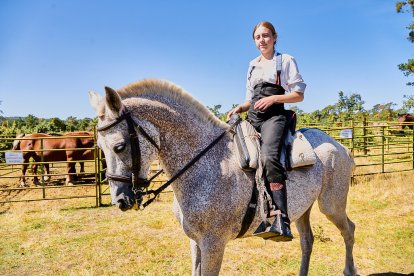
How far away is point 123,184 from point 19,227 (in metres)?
6.40

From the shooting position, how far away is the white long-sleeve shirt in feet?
8.75

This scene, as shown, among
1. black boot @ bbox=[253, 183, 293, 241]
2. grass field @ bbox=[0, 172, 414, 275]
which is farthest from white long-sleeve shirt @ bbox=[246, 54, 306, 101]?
grass field @ bbox=[0, 172, 414, 275]

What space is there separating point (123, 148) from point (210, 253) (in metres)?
1.14

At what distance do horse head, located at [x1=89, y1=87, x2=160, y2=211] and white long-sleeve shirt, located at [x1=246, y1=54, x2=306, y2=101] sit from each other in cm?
135

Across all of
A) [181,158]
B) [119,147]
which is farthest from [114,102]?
[181,158]

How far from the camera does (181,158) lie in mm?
2361

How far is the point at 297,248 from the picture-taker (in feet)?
17.1

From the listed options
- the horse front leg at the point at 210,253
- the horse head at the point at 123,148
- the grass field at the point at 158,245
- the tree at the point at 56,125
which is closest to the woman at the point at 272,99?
the horse front leg at the point at 210,253

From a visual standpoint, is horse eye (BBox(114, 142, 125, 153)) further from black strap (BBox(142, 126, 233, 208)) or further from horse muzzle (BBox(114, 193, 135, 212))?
black strap (BBox(142, 126, 233, 208))

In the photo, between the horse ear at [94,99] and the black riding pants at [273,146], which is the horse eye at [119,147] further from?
the black riding pants at [273,146]

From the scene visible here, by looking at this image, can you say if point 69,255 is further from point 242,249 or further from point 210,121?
point 210,121

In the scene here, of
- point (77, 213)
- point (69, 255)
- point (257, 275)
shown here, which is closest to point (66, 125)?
point (77, 213)

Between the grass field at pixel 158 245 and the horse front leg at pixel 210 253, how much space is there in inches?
88.7

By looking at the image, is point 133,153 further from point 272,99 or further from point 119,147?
point 272,99
